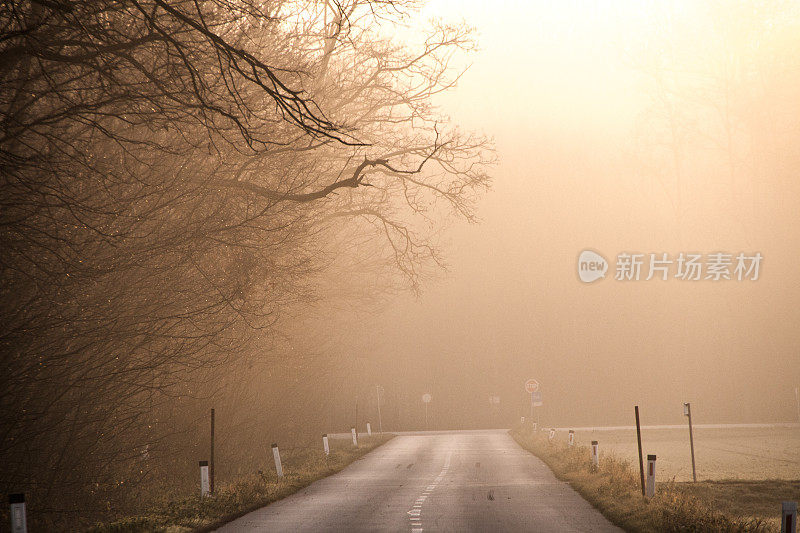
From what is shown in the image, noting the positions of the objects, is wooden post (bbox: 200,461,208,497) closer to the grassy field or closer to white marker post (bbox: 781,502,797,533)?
white marker post (bbox: 781,502,797,533)

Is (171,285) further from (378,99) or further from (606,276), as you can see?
(606,276)

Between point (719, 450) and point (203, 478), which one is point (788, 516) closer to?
point (203, 478)

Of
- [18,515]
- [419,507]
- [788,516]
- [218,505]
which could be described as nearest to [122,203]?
[18,515]

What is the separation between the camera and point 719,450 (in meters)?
38.0

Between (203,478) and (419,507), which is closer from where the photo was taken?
(419,507)

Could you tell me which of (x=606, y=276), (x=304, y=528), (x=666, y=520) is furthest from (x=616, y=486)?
(x=606, y=276)

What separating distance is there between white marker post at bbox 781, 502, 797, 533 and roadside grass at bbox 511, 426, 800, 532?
7.54ft

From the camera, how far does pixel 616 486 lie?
17547mm

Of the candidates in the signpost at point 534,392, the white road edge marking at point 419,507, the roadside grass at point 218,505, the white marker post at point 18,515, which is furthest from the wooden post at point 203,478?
the signpost at point 534,392

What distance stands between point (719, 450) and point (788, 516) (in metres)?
31.4

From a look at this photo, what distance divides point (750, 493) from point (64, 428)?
54.3ft

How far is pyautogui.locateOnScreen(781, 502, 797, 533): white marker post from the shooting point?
28.2 ft

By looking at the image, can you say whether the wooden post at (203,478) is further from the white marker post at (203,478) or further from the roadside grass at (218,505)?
the roadside grass at (218,505)

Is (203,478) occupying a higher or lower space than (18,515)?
lower
